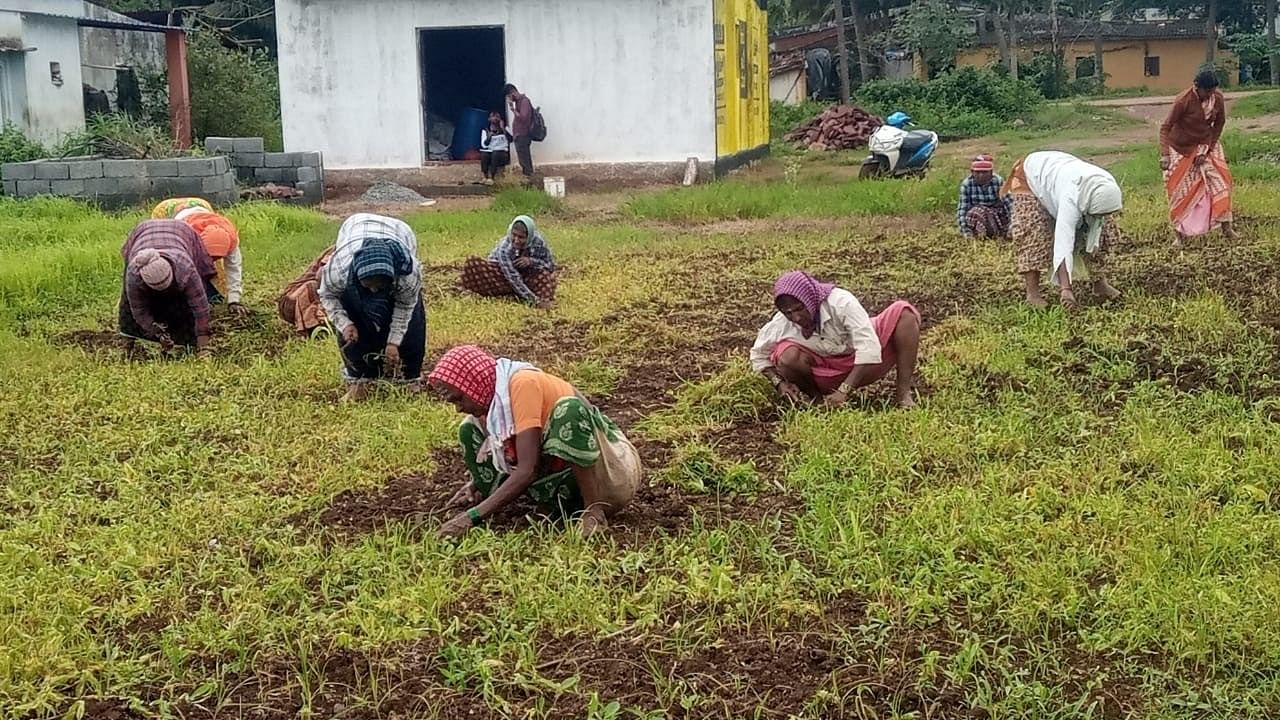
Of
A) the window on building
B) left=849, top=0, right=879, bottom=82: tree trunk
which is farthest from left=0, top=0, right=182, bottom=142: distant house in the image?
the window on building

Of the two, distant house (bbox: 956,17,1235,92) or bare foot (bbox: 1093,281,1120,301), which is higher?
distant house (bbox: 956,17,1235,92)

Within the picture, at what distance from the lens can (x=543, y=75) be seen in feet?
59.5

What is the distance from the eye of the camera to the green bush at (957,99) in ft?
93.8

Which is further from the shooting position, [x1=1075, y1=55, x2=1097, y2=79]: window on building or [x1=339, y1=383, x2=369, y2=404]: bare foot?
[x1=1075, y1=55, x2=1097, y2=79]: window on building

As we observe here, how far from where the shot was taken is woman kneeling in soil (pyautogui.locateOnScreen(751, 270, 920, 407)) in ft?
19.0

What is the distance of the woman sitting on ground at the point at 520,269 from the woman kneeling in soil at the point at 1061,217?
3.16m

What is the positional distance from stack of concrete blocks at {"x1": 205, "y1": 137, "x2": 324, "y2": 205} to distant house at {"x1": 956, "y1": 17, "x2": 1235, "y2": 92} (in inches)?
1248

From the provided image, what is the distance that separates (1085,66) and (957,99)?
54.9 feet

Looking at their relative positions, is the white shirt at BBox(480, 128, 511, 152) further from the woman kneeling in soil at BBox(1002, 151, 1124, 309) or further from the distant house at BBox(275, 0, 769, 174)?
the woman kneeling in soil at BBox(1002, 151, 1124, 309)

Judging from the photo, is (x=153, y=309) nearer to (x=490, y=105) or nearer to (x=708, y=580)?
(x=708, y=580)

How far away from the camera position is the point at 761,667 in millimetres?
3643

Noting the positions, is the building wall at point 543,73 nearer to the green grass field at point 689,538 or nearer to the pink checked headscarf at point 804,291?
the green grass field at point 689,538

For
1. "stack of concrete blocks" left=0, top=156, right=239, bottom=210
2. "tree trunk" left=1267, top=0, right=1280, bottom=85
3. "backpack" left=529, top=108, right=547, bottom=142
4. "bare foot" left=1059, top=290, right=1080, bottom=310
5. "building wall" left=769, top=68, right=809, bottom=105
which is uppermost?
"tree trunk" left=1267, top=0, right=1280, bottom=85

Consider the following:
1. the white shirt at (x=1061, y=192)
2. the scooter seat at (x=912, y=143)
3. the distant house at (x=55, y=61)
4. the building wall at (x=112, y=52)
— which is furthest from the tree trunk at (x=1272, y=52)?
the white shirt at (x=1061, y=192)
